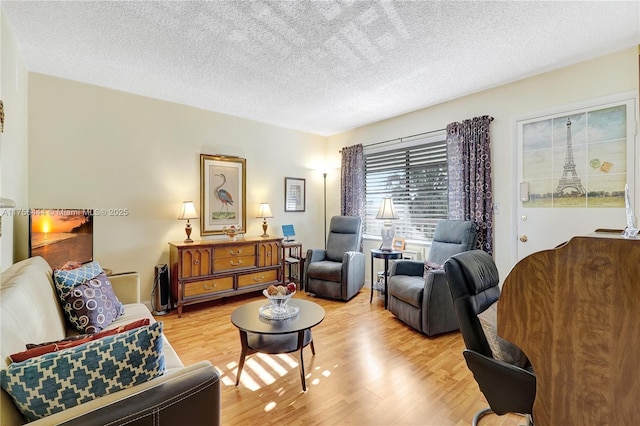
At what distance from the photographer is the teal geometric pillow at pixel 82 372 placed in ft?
2.85

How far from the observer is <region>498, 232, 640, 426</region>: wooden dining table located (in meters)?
0.91

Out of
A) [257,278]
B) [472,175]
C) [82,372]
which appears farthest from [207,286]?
[472,175]

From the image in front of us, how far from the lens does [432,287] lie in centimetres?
282

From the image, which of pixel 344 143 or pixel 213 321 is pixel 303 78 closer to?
pixel 344 143

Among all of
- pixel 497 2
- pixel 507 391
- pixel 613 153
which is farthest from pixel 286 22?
pixel 613 153

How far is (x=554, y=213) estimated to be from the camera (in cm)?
283

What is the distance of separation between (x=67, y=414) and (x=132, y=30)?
2.53 m

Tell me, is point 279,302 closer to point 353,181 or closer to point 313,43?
point 313,43

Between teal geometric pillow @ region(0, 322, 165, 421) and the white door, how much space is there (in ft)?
11.2

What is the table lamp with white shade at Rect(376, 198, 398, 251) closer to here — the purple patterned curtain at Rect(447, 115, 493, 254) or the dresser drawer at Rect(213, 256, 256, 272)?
the purple patterned curtain at Rect(447, 115, 493, 254)

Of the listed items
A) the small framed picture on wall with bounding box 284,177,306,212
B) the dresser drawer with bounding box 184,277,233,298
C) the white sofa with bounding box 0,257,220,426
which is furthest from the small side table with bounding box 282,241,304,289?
the white sofa with bounding box 0,257,220,426

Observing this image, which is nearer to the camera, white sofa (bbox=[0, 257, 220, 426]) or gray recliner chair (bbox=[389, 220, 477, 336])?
white sofa (bbox=[0, 257, 220, 426])

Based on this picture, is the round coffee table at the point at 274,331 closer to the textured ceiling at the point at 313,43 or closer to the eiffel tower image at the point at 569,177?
the textured ceiling at the point at 313,43

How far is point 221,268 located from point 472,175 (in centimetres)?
327
